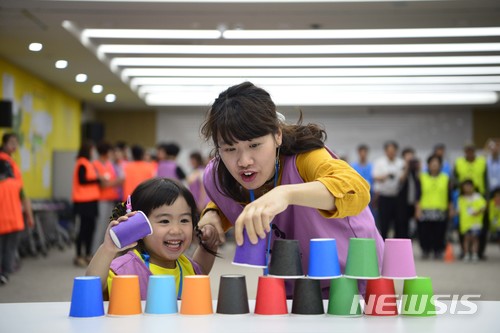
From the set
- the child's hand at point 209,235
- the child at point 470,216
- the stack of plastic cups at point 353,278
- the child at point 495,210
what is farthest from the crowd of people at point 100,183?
the stack of plastic cups at point 353,278

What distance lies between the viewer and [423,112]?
629 inches

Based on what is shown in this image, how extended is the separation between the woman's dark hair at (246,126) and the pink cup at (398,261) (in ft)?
1.50

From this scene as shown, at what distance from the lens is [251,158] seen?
74.1 inches

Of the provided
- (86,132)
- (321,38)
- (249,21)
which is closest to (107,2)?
(249,21)

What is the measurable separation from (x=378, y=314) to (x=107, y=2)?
5738mm

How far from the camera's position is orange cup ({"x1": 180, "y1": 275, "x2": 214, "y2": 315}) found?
5.29 feet

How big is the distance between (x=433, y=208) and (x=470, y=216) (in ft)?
1.55

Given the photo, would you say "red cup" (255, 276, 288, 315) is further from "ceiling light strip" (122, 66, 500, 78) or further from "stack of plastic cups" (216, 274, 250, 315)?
"ceiling light strip" (122, 66, 500, 78)

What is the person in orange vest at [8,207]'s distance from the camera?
654cm

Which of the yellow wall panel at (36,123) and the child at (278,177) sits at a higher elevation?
the yellow wall panel at (36,123)

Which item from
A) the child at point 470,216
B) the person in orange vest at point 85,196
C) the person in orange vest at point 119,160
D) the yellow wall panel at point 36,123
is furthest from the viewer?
the yellow wall panel at point 36,123

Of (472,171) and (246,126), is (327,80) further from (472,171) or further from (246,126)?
(246,126)

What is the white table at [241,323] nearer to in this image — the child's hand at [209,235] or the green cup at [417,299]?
the green cup at [417,299]

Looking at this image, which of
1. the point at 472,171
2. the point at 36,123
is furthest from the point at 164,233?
the point at 36,123
